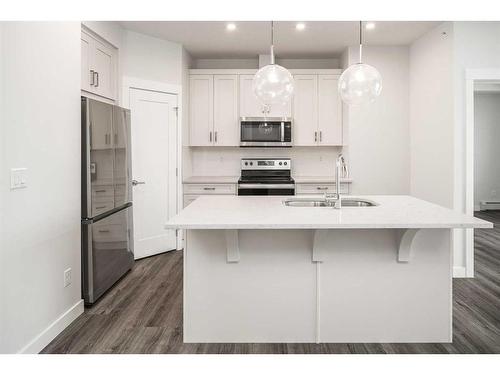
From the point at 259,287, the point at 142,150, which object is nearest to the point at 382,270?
the point at 259,287

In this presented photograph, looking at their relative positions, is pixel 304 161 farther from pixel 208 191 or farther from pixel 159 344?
pixel 159 344

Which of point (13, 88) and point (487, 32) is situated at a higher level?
point (487, 32)

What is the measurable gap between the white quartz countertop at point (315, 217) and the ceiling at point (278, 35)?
223 cm

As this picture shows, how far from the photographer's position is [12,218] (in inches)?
87.7

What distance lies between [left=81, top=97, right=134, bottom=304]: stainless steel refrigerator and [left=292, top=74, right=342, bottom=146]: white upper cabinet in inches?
87.8

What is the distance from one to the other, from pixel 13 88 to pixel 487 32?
3897 mm

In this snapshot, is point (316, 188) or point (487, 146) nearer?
point (316, 188)

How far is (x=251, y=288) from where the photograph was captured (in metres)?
2.60

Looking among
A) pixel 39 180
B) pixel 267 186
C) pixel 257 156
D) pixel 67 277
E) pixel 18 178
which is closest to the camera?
pixel 18 178

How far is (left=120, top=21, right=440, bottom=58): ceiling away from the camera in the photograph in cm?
425

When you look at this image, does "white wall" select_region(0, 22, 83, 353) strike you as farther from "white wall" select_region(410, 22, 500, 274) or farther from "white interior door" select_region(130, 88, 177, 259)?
"white wall" select_region(410, 22, 500, 274)

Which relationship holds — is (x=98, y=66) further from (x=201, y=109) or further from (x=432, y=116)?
(x=432, y=116)

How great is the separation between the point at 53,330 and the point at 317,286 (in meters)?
1.69

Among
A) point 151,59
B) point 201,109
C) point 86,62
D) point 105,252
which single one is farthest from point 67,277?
point 201,109
